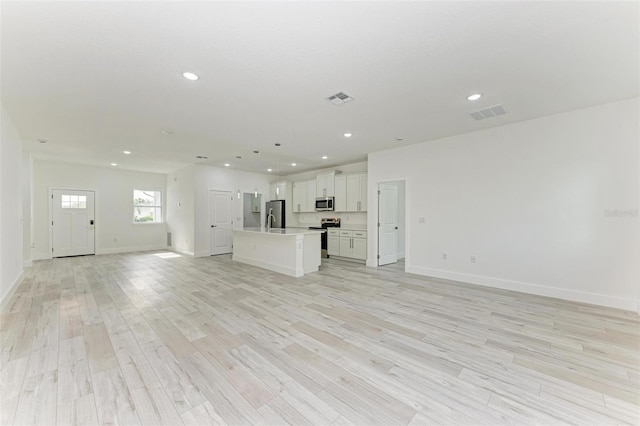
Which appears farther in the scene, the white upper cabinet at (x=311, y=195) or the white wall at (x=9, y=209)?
A: the white upper cabinet at (x=311, y=195)

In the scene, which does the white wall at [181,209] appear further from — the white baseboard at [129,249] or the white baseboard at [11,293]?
the white baseboard at [11,293]

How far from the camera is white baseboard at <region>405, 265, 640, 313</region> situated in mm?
3525

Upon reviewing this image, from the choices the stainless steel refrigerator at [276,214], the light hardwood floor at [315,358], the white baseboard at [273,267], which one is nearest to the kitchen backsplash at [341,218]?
the stainless steel refrigerator at [276,214]

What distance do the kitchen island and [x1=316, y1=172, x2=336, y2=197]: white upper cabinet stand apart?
82.3 inches

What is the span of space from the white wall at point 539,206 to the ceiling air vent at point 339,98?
276cm

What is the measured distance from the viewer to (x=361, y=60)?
8.27 feet

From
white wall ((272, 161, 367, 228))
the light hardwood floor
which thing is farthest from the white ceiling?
white wall ((272, 161, 367, 228))

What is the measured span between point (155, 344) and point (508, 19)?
14.2ft

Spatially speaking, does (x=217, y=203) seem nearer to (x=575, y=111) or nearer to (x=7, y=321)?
(x=7, y=321)

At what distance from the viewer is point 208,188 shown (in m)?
8.03

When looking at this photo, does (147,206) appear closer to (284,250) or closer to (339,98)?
(284,250)

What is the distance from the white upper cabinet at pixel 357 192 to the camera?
22.9 ft

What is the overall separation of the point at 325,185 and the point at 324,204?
60cm

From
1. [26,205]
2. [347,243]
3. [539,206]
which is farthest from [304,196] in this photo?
[26,205]
